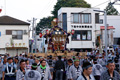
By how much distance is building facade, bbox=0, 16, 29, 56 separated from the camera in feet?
138

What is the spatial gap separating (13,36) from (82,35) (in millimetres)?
12711

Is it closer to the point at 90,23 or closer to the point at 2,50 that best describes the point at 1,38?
the point at 2,50

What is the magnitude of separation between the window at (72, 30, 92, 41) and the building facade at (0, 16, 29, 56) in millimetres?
9439

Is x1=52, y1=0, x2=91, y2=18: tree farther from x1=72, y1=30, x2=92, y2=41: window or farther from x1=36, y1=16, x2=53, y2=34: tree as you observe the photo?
x1=36, y1=16, x2=53, y2=34: tree

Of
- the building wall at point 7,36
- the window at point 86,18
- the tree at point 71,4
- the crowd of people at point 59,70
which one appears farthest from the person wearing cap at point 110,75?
the tree at point 71,4

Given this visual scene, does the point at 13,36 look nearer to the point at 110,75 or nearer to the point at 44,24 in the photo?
the point at 44,24

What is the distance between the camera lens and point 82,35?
47.3m

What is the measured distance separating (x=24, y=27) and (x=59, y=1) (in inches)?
913

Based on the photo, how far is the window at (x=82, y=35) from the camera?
47.2m

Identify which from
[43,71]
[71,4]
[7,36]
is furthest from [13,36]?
[43,71]

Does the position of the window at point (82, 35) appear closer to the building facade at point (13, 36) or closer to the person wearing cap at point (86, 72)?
the building facade at point (13, 36)

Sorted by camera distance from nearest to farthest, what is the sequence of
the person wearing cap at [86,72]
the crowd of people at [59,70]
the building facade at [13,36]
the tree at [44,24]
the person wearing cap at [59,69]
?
the person wearing cap at [86,72] → the crowd of people at [59,70] → the person wearing cap at [59,69] → the building facade at [13,36] → the tree at [44,24]

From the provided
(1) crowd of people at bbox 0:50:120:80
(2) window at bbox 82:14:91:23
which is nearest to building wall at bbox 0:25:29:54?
(2) window at bbox 82:14:91:23

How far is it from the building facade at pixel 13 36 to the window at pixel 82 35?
9439mm
